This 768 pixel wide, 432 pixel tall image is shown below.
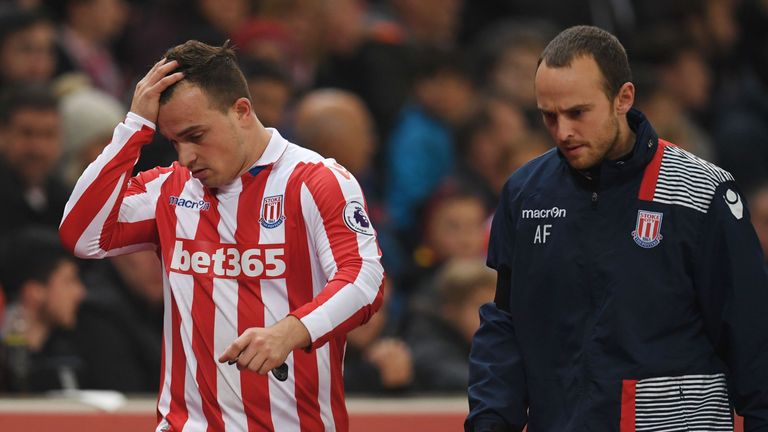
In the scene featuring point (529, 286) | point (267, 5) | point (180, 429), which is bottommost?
point (180, 429)

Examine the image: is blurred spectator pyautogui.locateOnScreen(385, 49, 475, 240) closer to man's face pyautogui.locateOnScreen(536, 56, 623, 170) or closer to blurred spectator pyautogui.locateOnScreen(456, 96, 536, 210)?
blurred spectator pyautogui.locateOnScreen(456, 96, 536, 210)

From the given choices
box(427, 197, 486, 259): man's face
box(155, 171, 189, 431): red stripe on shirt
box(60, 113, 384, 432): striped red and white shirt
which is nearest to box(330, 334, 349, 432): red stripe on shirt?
box(60, 113, 384, 432): striped red and white shirt

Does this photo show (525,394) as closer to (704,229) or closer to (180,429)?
(704,229)

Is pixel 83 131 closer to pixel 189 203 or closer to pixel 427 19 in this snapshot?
pixel 189 203

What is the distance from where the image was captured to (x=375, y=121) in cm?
1027

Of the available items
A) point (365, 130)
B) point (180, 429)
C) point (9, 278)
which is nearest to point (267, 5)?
point (365, 130)

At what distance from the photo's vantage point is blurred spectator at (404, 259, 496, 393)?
7.71m

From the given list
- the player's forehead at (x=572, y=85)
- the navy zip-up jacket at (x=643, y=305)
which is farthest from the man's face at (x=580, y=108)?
the navy zip-up jacket at (x=643, y=305)

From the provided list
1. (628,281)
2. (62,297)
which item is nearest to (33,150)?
(62,297)

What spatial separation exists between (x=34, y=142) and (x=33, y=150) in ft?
0.16

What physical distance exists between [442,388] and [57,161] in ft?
9.31

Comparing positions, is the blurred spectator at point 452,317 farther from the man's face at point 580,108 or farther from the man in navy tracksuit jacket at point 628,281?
the man's face at point 580,108

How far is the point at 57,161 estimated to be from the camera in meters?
8.38

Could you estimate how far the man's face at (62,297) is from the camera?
7.09 meters
